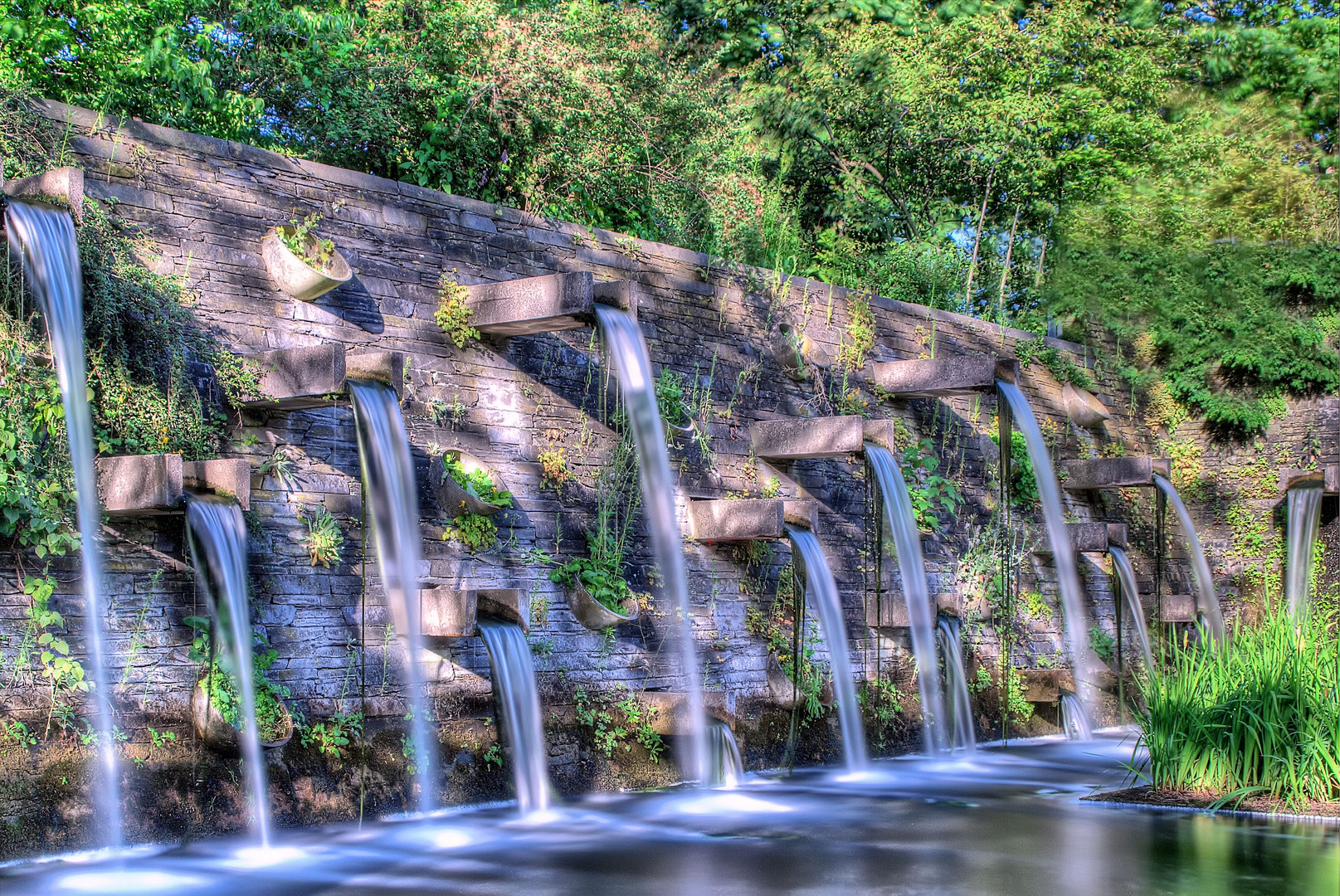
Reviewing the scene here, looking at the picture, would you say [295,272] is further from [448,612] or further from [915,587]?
[915,587]

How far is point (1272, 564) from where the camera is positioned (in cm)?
1340

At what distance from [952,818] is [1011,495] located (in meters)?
5.70

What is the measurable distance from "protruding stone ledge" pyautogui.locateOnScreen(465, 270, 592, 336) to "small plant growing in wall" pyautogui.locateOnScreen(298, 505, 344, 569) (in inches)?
65.9

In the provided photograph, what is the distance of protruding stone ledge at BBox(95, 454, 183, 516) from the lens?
5.86 metres

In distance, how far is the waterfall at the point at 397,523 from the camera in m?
6.85

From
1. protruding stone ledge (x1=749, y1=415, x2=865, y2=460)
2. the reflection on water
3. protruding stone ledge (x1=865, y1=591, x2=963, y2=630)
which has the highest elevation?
protruding stone ledge (x1=749, y1=415, x2=865, y2=460)

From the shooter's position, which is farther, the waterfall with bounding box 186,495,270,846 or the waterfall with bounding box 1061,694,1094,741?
→ the waterfall with bounding box 1061,694,1094,741

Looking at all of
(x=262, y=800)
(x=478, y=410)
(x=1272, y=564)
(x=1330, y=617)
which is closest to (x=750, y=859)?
(x=262, y=800)

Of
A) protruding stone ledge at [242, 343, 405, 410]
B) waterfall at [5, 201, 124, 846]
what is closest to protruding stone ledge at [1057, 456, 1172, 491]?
protruding stone ledge at [242, 343, 405, 410]

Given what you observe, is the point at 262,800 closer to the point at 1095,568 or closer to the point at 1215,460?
the point at 1095,568

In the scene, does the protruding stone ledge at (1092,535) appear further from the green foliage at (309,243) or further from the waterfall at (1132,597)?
the green foliage at (309,243)

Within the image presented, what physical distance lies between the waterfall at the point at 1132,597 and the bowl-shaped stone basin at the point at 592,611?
586cm

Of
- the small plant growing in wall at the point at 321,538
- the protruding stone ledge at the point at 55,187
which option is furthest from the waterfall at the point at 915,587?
the protruding stone ledge at the point at 55,187

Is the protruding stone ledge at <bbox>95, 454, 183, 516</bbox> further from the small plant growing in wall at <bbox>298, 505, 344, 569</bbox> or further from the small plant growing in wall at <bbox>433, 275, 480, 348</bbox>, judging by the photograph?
the small plant growing in wall at <bbox>433, 275, 480, 348</bbox>
